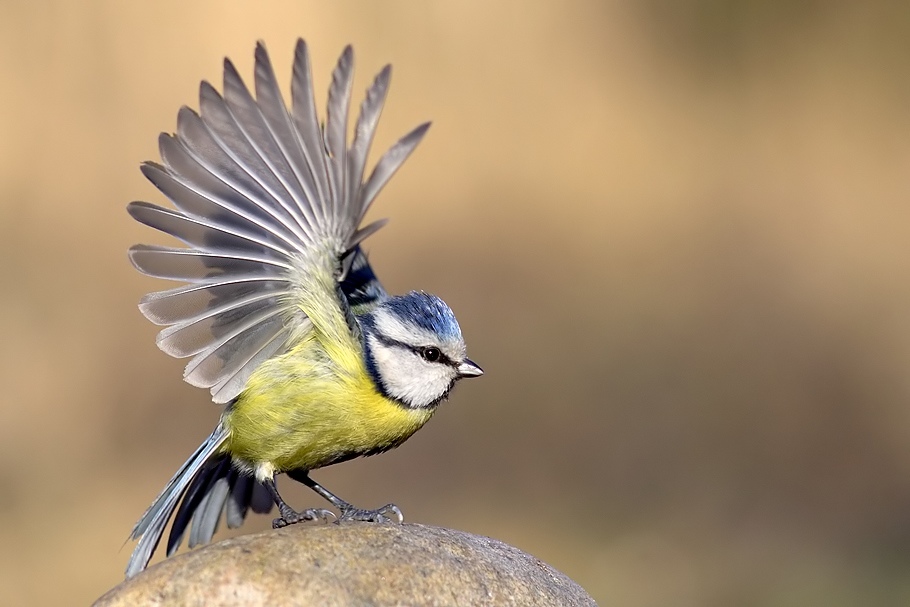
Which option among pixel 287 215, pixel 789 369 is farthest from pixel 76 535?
pixel 789 369

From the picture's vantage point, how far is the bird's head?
13.2ft

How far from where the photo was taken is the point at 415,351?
410 centimetres

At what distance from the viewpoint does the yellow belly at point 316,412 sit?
395 centimetres

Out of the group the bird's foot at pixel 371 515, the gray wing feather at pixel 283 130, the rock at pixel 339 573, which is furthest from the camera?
the bird's foot at pixel 371 515

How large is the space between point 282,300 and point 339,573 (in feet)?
3.32

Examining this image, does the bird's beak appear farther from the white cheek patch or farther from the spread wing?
the spread wing

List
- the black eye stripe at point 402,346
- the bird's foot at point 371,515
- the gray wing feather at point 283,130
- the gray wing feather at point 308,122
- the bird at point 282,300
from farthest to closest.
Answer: the black eye stripe at point 402,346 → the bird's foot at point 371,515 → the bird at point 282,300 → the gray wing feather at point 283,130 → the gray wing feather at point 308,122

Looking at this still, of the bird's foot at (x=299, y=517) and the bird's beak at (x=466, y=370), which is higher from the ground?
the bird's beak at (x=466, y=370)

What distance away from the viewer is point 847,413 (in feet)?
27.4

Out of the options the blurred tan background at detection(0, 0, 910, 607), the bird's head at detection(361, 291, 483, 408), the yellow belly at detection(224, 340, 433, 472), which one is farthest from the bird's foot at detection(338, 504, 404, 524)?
the blurred tan background at detection(0, 0, 910, 607)

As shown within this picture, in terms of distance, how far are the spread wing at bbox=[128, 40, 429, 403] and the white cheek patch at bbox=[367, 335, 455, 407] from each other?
0.25 m

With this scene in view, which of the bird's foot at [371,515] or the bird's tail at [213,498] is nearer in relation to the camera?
the bird's foot at [371,515]

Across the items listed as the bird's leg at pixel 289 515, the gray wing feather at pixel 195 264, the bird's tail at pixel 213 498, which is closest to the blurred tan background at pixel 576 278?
the bird's tail at pixel 213 498

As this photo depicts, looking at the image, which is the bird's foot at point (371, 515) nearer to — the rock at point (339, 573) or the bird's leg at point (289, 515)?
the bird's leg at point (289, 515)
